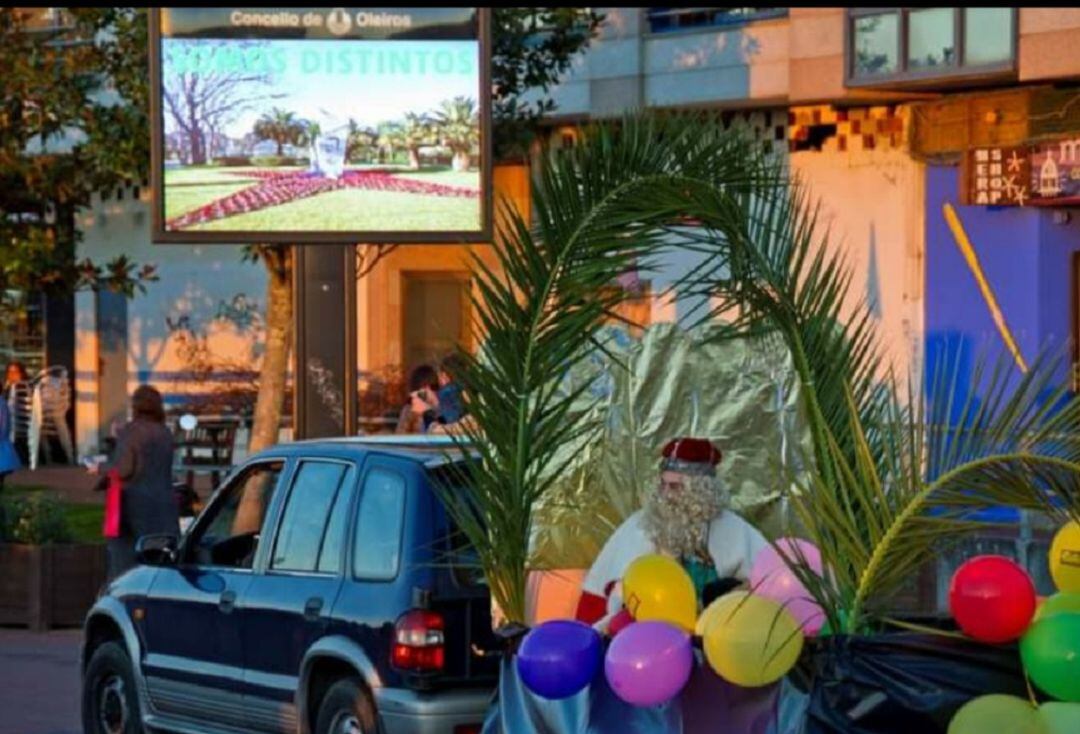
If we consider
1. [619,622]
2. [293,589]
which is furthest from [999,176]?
[619,622]

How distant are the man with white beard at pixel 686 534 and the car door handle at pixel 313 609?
184 centimetres

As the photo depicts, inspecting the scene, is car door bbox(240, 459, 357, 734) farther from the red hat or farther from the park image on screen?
the park image on screen

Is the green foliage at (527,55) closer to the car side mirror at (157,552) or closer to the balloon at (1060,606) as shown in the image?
the car side mirror at (157,552)

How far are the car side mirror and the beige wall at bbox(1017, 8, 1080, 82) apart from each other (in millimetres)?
11475

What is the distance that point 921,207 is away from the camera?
76.8ft

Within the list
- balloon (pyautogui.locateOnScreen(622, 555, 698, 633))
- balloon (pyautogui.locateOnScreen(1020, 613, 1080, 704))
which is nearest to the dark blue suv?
balloon (pyautogui.locateOnScreen(622, 555, 698, 633))

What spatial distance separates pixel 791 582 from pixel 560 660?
0.83m

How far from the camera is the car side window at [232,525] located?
10938 mm

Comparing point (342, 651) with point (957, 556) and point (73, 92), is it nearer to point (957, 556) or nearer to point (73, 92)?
point (957, 556)

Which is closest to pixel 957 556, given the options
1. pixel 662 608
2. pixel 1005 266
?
pixel 662 608

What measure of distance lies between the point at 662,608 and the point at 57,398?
1083 inches

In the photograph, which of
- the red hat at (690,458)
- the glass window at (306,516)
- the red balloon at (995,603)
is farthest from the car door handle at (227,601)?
the red balloon at (995,603)

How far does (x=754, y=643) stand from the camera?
654 centimetres

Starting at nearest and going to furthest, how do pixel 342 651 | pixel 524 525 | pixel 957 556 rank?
pixel 524 525
pixel 342 651
pixel 957 556
